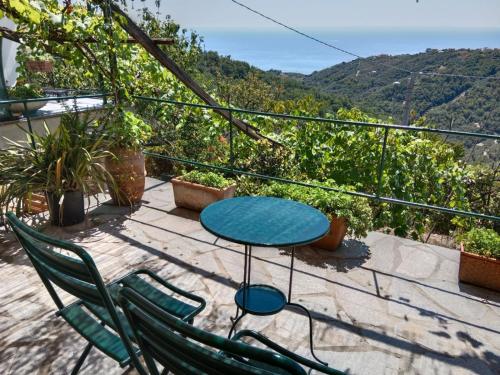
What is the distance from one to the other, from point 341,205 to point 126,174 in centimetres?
222

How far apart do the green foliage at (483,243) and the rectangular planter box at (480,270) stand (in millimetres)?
52

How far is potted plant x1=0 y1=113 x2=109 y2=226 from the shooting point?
10.8ft

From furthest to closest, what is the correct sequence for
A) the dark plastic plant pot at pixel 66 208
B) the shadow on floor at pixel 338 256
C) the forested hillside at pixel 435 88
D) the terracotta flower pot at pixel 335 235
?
the forested hillside at pixel 435 88 < the dark plastic plant pot at pixel 66 208 < the terracotta flower pot at pixel 335 235 < the shadow on floor at pixel 338 256

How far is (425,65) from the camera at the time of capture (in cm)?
4512

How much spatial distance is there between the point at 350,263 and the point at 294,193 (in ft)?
2.53

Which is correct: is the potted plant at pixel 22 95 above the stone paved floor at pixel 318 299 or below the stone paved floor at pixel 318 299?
above

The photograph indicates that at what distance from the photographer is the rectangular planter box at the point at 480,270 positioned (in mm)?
2676

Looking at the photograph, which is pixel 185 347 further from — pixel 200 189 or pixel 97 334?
pixel 200 189

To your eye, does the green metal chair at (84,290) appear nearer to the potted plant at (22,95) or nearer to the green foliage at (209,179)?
the green foliage at (209,179)

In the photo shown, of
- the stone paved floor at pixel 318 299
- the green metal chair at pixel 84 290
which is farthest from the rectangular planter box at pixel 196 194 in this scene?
the green metal chair at pixel 84 290

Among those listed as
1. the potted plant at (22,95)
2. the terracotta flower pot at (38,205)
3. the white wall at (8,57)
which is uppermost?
the white wall at (8,57)

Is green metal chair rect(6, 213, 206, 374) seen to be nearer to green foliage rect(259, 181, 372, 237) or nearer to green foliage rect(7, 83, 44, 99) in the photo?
green foliage rect(259, 181, 372, 237)

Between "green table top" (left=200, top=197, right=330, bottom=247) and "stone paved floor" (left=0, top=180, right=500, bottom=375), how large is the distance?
699mm

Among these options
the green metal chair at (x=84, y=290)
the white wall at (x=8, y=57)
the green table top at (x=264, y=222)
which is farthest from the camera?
the white wall at (x=8, y=57)
